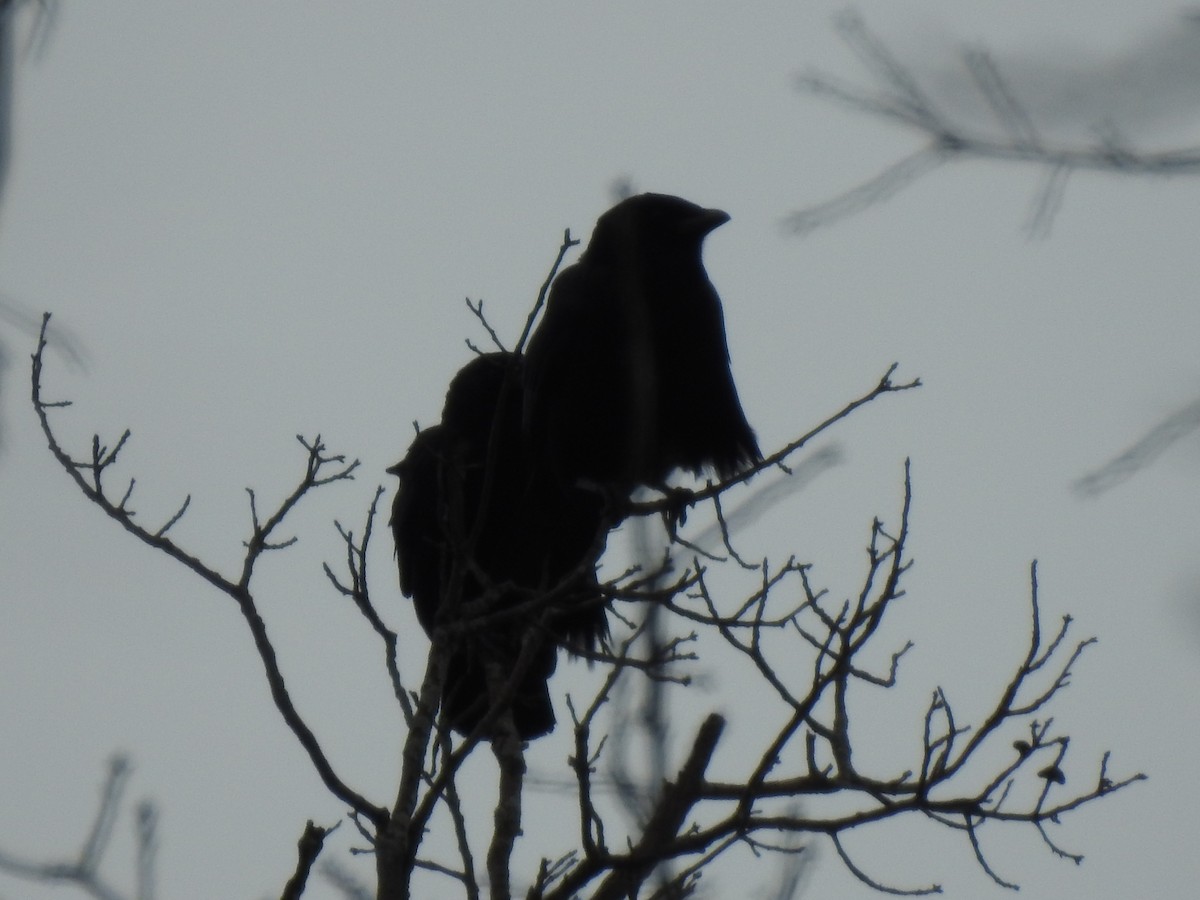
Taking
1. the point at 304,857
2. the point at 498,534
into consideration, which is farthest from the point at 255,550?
the point at 498,534

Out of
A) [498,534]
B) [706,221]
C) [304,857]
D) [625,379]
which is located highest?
[706,221]

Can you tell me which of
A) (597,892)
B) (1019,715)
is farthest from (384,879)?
(1019,715)

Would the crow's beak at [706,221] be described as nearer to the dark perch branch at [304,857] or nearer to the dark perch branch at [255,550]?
the dark perch branch at [255,550]

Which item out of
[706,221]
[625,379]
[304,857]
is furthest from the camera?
[706,221]

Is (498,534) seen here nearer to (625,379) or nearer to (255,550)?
(625,379)

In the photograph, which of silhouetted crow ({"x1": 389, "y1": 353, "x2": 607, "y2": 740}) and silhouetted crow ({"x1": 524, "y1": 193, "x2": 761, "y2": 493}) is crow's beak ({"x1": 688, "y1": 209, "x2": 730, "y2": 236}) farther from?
silhouetted crow ({"x1": 389, "y1": 353, "x2": 607, "y2": 740})

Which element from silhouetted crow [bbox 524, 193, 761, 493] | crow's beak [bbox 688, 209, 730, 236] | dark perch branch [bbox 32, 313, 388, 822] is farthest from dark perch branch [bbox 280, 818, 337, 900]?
crow's beak [bbox 688, 209, 730, 236]

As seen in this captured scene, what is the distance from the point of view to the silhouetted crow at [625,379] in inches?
215

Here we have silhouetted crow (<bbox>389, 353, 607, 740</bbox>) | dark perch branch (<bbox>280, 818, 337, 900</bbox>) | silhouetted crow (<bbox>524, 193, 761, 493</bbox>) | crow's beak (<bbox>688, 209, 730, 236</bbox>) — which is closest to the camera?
dark perch branch (<bbox>280, 818, 337, 900</bbox>)

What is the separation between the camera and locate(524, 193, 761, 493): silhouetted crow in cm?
547

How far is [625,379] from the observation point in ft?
17.7

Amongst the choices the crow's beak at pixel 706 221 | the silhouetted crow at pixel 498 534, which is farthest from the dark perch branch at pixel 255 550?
the crow's beak at pixel 706 221

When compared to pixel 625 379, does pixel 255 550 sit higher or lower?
lower

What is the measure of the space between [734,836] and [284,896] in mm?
953
